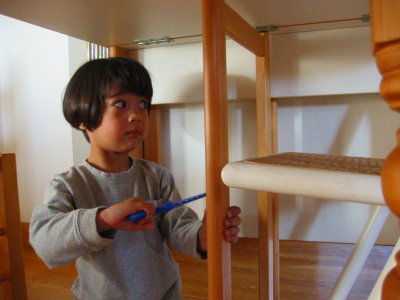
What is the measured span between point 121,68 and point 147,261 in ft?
1.33

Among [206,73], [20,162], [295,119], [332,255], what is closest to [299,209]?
[332,255]

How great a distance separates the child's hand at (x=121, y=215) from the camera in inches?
22.5

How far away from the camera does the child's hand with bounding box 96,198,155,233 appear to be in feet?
1.88

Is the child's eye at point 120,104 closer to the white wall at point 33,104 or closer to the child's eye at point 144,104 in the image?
the child's eye at point 144,104

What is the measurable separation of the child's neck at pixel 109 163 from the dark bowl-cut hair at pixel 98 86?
0.23ft

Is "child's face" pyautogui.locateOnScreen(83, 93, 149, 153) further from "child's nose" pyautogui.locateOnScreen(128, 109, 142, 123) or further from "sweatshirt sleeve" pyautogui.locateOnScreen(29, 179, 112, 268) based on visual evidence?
"sweatshirt sleeve" pyautogui.locateOnScreen(29, 179, 112, 268)

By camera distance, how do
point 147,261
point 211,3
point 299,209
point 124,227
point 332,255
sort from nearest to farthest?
point 211,3
point 124,227
point 147,261
point 332,255
point 299,209

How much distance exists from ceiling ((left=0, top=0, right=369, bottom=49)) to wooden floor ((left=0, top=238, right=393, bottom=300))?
66 cm

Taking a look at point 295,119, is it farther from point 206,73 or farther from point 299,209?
point 206,73

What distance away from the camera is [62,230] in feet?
2.01

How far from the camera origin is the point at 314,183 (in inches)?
13.2

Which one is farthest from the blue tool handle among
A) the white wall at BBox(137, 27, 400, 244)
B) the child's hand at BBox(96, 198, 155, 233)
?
the white wall at BBox(137, 27, 400, 244)

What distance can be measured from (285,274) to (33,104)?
1.18 metres

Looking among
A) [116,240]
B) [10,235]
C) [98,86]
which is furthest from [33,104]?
[116,240]
